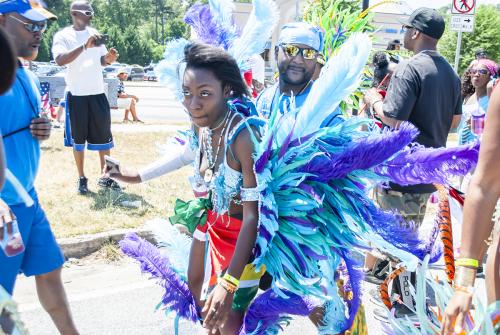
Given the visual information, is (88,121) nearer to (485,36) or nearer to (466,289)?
(466,289)

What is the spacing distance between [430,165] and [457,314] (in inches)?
31.5

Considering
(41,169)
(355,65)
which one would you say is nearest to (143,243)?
(355,65)

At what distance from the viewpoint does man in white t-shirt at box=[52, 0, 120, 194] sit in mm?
6133

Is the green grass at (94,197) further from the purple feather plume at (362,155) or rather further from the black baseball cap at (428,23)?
the purple feather plume at (362,155)

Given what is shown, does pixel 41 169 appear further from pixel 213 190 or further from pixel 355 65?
pixel 355 65

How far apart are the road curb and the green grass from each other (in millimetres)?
109

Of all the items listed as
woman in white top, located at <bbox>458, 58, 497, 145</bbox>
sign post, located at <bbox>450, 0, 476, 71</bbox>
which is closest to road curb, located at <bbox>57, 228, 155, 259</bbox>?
woman in white top, located at <bbox>458, 58, 497, 145</bbox>

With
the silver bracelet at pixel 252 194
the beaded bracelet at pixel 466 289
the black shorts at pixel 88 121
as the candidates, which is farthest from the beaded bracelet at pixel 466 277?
→ the black shorts at pixel 88 121

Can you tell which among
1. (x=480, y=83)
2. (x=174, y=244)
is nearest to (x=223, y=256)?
(x=174, y=244)

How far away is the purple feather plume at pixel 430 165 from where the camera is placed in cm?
243

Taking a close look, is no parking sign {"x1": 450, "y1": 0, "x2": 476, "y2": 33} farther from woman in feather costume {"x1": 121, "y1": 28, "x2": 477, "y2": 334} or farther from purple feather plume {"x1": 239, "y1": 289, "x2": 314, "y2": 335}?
purple feather plume {"x1": 239, "y1": 289, "x2": 314, "y2": 335}

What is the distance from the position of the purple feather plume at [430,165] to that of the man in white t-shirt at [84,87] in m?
4.17

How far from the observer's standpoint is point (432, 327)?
7.26 ft

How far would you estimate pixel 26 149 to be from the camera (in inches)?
112
